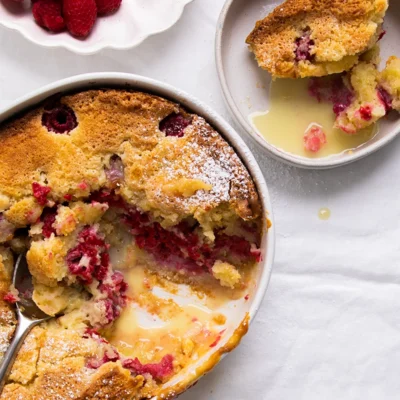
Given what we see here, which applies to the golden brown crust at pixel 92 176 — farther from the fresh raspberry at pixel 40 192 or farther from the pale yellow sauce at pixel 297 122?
the pale yellow sauce at pixel 297 122

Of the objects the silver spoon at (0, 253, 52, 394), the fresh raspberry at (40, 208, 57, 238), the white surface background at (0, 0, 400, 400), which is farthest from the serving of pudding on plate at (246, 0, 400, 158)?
the silver spoon at (0, 253, 52, 394)

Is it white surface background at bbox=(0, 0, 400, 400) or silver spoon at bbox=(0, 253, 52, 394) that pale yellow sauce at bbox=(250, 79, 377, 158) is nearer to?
white surface background at bbox=(0, 0, 400, 400)

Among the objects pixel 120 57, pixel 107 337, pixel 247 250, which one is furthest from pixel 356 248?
pixel 120 57

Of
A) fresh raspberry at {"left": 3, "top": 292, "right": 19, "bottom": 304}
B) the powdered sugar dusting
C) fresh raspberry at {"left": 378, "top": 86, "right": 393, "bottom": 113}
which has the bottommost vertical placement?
fresh raspberry at {"left": 3, "top": 292, "right": 19, "bottom": 304}

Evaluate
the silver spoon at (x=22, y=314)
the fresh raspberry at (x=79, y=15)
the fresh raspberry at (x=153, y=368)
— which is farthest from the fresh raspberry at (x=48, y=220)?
the fresh raspberry at (x=79, y=15)

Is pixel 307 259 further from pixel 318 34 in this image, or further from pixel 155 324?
pixel 318 34

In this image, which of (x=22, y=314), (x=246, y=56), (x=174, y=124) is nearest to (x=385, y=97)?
(x=246, y=56)
